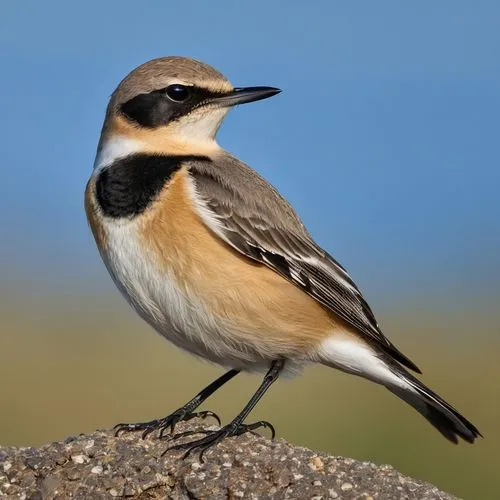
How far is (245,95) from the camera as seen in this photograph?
10523 mm

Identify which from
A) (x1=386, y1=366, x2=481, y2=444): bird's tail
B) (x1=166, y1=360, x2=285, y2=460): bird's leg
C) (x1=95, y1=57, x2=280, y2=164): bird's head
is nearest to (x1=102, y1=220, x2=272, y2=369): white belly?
(x1=166, y1=360, x2=285, y2=460): bird's leg

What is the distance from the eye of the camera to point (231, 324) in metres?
9.80

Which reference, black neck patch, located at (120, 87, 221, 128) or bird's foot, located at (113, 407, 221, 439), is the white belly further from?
black neck patch, located at (120, 87, 221, 128)

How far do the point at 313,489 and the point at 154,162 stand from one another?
110 inches

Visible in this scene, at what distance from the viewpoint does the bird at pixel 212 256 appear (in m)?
9.68

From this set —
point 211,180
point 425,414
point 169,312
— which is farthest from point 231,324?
point 425,414

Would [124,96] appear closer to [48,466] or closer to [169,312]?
[169,312]

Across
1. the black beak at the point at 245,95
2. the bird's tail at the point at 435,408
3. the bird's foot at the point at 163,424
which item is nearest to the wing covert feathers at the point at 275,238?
the bird's tail at the point at 435,408

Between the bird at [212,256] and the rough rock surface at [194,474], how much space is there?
0.92 ft

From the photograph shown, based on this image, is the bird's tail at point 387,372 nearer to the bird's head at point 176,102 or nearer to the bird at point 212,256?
the bird at point 212,256

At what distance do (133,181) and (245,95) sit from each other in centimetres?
119

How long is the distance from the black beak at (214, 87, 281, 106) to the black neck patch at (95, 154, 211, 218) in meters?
0.49

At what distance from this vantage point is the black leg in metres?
9.88

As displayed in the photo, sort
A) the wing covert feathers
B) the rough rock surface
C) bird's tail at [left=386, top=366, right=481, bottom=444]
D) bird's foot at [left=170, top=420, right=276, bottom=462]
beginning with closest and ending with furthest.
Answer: the rough rock surface < bird's foot at [left=170, top=420, right=276, bottom=462] < the wing covert feathers < bird's tail at [left=386, top=366, right=481, bottom=444]
